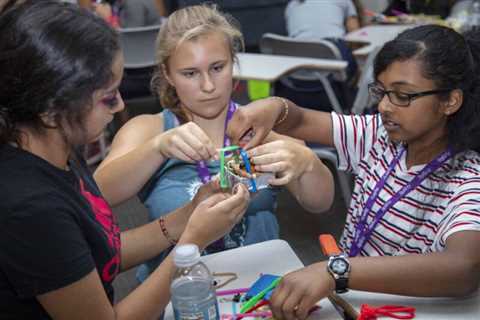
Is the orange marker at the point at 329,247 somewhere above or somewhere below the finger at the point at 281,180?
below

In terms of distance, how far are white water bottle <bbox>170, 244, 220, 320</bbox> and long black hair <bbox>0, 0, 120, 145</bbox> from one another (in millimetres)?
343

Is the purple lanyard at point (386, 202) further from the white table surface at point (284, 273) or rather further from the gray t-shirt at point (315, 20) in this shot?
the gray t-shirt at point (315, 20)

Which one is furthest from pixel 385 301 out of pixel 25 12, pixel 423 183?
pixel 25 12

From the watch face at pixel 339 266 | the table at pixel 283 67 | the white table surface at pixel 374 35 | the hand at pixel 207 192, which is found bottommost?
the table at pixel 283 67

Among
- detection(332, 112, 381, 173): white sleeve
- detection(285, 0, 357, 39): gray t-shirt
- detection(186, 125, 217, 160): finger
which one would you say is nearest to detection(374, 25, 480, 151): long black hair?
detection(332, 112, 381, 173): white sleeve

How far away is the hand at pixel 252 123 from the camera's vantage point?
1571 millimetres

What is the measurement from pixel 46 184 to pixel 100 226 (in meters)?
0.19

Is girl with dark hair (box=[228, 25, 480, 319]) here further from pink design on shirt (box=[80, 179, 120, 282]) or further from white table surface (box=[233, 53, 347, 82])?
white table surface (box=[233, 53, 347, 82])

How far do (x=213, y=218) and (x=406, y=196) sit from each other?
57cm

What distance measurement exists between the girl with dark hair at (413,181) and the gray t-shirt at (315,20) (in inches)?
97.9

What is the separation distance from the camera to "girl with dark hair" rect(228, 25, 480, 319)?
3.79 feet

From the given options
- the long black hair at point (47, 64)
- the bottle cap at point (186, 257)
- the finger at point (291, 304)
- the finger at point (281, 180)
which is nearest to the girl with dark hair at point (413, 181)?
the finger at point (291, 304)

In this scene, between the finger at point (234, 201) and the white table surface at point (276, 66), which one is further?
the white table surface at point (276, 66)

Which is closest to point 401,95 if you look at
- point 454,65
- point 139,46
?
point 454,65
